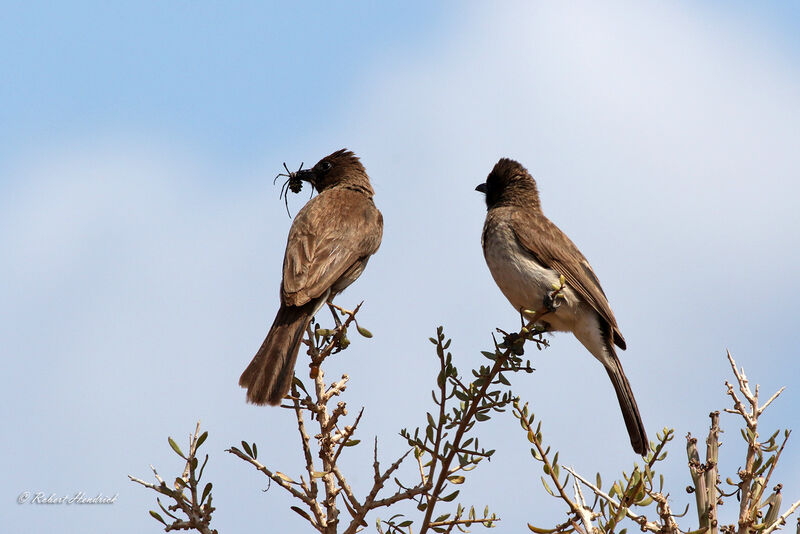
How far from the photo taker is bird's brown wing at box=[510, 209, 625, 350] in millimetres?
6492

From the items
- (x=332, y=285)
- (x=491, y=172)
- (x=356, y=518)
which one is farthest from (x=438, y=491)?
(x=491, y=172)

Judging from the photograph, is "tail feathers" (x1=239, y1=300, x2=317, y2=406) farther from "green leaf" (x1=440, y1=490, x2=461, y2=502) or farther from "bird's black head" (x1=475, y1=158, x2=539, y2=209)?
"bird's black head" (x1=475, y1=158, x2=539, y2=209)

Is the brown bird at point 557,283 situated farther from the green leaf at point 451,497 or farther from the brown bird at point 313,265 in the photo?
the green leaf at point 451,497

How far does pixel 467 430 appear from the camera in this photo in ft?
12.9

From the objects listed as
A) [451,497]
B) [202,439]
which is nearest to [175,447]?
[202,439]

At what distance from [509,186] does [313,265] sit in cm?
231

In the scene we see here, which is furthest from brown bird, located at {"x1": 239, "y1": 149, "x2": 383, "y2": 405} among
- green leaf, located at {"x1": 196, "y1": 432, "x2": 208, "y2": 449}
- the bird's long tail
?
the bird's long tail

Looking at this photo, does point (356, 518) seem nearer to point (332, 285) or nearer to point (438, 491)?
point (438, 491)

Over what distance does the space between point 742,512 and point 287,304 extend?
10.6 feet

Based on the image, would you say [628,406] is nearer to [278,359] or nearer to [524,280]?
[524,280]

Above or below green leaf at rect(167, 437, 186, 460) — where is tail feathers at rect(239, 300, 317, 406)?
above

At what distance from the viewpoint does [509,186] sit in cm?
779

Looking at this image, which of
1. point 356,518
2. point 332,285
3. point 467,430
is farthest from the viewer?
point 332,285

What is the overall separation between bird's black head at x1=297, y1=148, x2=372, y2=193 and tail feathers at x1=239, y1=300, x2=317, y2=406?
104 inches
